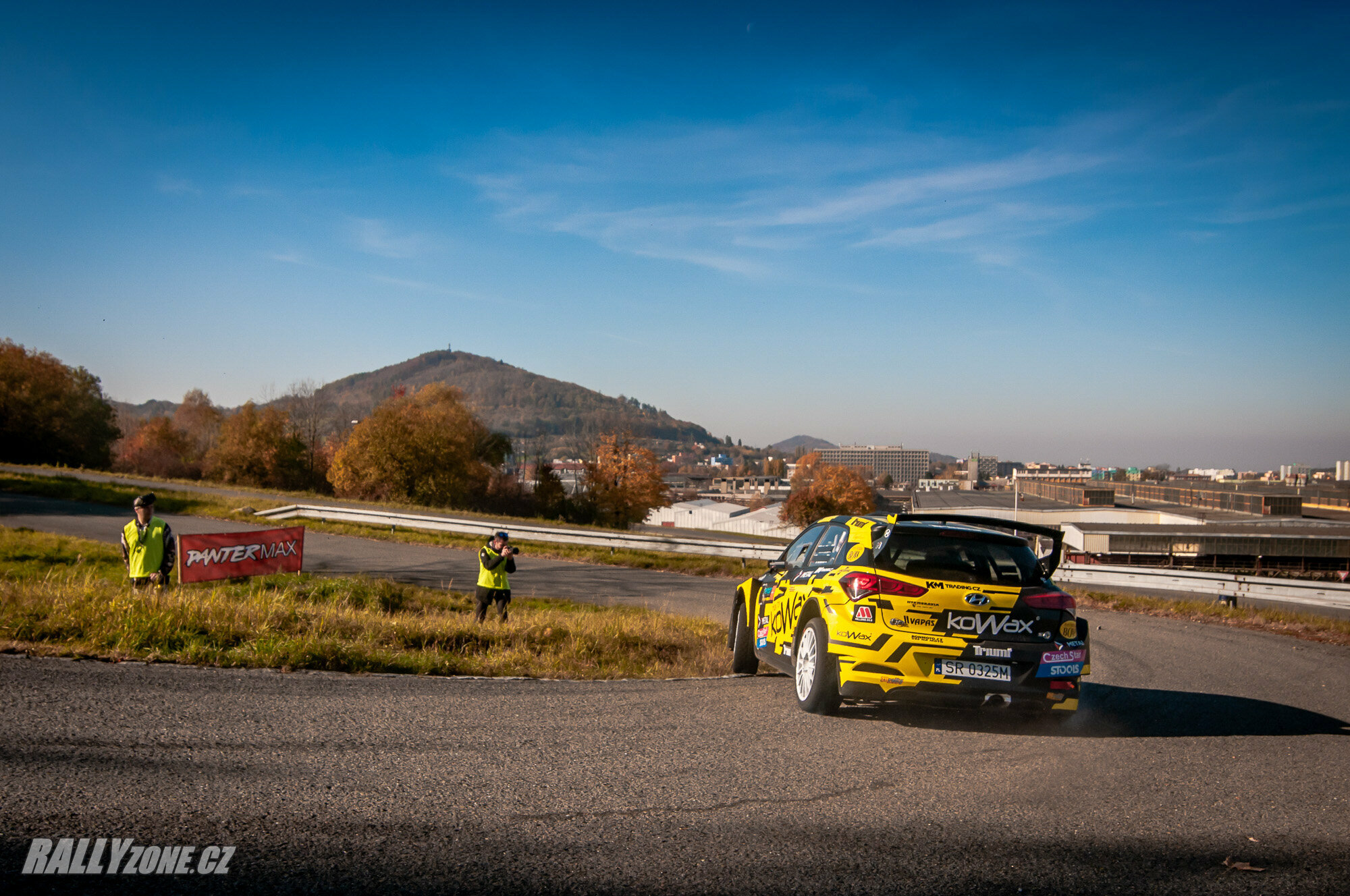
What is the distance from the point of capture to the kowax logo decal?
6469 millimetres

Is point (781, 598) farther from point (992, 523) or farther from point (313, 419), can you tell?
point (313, 419)

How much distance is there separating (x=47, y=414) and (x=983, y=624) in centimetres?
6608

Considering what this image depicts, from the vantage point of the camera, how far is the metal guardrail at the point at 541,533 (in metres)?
24.1

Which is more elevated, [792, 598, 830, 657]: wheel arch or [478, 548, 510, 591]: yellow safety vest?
[792, 598, 830, 657]: wheel arch

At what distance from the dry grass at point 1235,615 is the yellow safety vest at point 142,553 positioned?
16999 millimetres

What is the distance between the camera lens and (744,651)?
30.3 feet

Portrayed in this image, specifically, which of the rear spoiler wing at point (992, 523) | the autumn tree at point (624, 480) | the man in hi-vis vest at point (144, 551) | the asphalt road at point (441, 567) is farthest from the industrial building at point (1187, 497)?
the man in hi-vis vest at point (144, 551)

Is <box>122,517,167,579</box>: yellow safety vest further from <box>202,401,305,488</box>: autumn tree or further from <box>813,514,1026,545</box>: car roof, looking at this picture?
<box>202,401,305,488</box>: autumn tree

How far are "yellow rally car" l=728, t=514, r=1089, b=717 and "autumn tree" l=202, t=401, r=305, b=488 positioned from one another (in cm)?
5933

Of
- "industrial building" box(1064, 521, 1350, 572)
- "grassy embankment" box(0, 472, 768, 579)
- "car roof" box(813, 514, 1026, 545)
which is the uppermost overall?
"car roof" box(813, 514, 1026, 545)

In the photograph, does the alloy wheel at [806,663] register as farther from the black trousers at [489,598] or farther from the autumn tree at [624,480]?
the autumn tree at [624,480]

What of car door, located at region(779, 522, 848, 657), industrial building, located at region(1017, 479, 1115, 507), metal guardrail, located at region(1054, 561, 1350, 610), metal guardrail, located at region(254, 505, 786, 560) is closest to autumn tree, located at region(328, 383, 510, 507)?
metal guardrail, located at region(254, 505, 786, 560)

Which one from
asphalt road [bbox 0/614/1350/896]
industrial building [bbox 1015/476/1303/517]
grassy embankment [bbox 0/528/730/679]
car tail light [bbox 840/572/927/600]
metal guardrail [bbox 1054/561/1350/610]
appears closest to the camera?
asphalt road [bbox 0/614/1350/896]

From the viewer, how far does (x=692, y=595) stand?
61.5 ft
